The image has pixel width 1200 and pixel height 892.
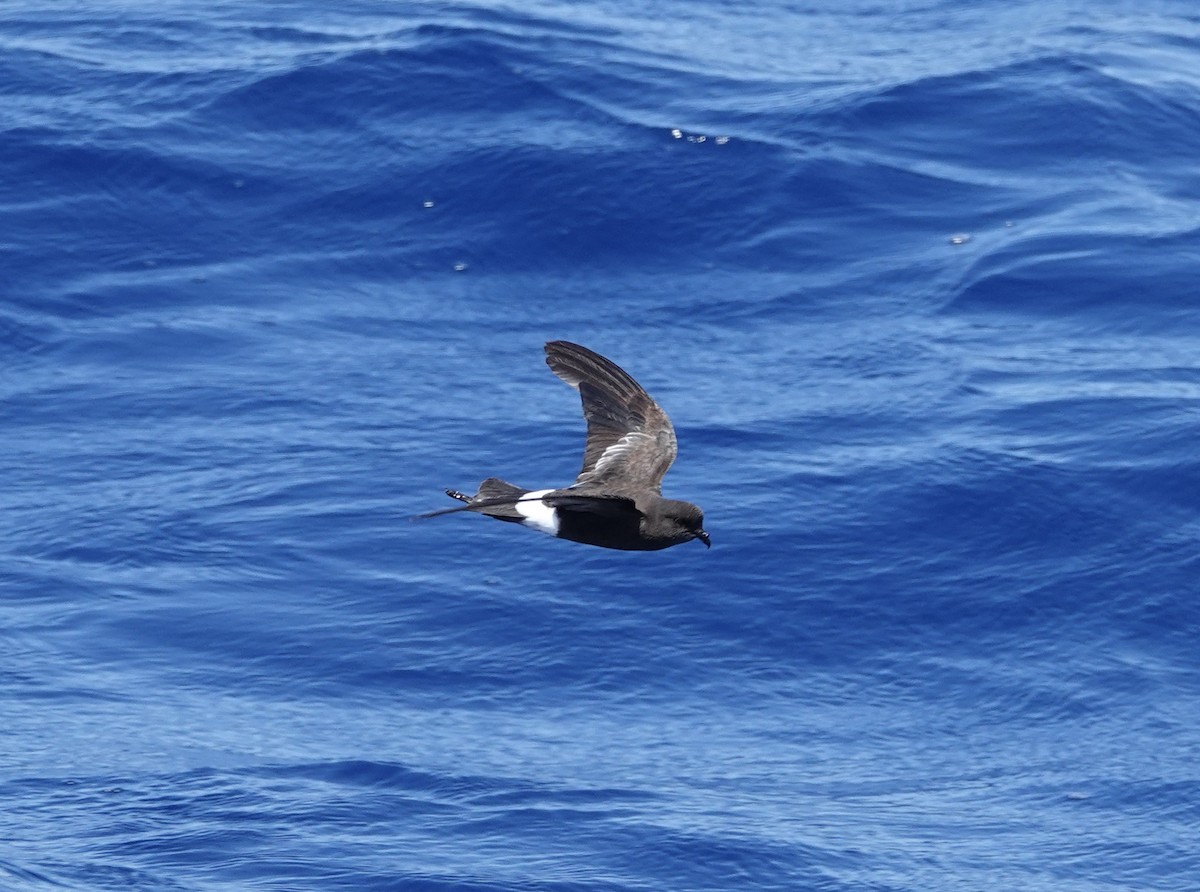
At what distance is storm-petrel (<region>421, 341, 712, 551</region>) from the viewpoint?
15.7 metres

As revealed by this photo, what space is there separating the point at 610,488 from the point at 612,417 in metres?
1.26

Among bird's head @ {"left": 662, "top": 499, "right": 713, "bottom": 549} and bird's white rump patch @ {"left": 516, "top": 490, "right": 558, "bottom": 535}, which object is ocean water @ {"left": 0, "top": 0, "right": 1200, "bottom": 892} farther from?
bird's white rump patch @ {"left": 516, "top": 490, "right": 558, "bottom": 535}

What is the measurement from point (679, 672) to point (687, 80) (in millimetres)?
12296

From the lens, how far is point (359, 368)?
3372cm

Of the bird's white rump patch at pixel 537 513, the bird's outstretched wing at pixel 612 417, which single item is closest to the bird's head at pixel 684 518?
the bird's white rump patch at pixel 537 513

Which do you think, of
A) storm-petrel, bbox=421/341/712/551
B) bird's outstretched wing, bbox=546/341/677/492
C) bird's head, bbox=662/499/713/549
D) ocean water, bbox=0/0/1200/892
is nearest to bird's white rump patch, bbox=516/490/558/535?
storm-petrel, bbox=421/341/712/551

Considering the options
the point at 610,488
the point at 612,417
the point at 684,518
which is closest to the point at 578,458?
the point at 612,417

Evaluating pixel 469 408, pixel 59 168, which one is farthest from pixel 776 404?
pixel 59 168

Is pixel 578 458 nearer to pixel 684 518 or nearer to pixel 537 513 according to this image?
pixel 684 518

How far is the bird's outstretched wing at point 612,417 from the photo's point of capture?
17.3 m

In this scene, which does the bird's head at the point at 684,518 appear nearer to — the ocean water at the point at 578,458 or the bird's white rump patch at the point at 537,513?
the bird's white rump patch at the point at 537,513

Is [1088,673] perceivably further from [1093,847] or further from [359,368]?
[359,368]

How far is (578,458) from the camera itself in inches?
1208

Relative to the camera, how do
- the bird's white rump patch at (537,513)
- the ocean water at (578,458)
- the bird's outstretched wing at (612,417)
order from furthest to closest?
the ocean water at (578,458) → the bird's outstretched wing at (612,417) → the bird's white rump patch at (537,513)
